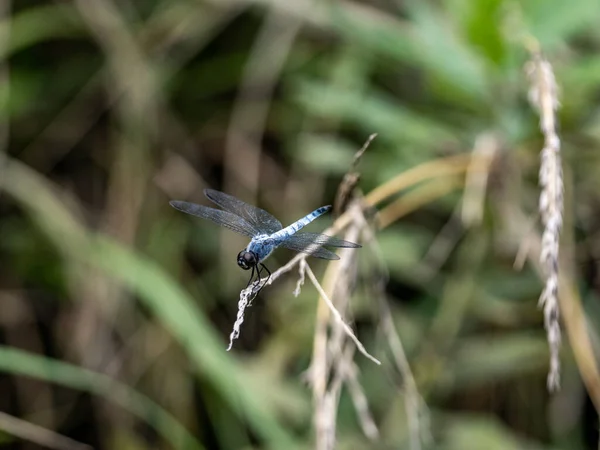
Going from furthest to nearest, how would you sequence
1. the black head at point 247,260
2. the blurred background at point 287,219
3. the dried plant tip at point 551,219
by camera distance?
the blurred background at point 287,219, the black head at point 247,260, the dried plant tip at point 551,219

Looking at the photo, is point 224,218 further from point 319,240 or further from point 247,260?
point 319,240

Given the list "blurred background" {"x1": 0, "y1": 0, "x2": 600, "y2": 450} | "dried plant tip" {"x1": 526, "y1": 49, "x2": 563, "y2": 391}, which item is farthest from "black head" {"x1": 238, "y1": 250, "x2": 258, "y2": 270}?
"dried plant tip" {"x1": 526, "y1": 49, "x2": 563, "y2": 391}

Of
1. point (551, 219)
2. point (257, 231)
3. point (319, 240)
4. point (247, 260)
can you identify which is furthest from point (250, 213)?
point (551, 219)

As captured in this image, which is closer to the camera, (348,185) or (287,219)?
(348,185)

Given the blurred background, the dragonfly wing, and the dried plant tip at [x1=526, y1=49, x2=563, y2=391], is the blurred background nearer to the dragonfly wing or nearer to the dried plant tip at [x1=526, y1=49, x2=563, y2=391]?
the dragonfly wing

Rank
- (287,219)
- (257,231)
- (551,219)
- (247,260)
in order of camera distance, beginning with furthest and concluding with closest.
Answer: (287,219), (257,231), (247,260), (551,219)

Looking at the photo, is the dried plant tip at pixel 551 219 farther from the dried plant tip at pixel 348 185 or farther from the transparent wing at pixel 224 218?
the transparent wing at pixel 224 218

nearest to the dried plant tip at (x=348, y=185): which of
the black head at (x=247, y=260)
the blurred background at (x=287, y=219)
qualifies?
the blurred background at (x=287, y=219)
